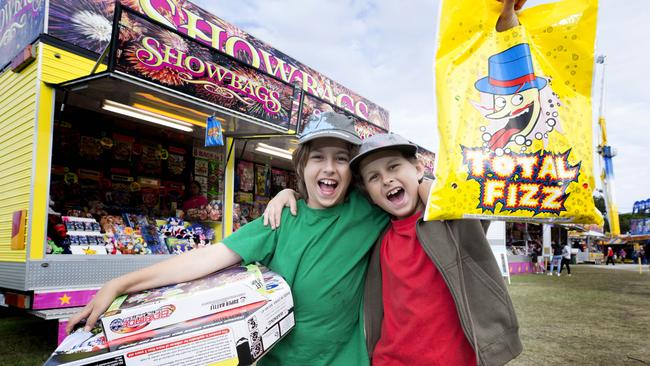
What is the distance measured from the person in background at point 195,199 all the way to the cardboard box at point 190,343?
4.91 metres

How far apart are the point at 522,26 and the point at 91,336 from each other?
1.70 metres

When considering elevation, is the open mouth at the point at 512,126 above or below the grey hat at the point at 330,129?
below

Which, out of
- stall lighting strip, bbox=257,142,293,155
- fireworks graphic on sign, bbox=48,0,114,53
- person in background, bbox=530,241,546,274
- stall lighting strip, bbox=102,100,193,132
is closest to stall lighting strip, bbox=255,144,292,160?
stall lighting strip, bbox=257,142,293,155

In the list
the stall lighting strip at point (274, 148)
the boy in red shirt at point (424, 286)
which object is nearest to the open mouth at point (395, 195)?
the boy in red shirt at point (424, 286)

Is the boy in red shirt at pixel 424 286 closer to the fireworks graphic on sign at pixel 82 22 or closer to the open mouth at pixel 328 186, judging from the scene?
the open mouth at pixel 328 186

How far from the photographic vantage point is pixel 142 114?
516 cm

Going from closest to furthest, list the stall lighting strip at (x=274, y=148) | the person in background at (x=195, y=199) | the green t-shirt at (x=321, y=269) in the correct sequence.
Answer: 1. the green t-shirt at (x=321, y=269)
2. the person in background at (x=195, y=199)
3. the stall lighting strip at (x=274, y=148)

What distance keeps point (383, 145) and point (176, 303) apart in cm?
95

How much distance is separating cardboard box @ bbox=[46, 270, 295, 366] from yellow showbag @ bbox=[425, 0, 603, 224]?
679mm

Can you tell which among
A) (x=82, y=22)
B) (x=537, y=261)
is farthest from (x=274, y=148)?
(x=537, y=261)

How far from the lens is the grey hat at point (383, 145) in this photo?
1.69 meters

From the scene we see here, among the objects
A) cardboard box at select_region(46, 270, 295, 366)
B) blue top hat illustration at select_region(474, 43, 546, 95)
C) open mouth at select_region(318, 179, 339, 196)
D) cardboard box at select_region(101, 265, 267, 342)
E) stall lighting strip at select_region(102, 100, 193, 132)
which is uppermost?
stall lighting strip at select_region(102, 100, 193, 132)

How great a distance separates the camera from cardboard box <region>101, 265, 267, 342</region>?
1311mm

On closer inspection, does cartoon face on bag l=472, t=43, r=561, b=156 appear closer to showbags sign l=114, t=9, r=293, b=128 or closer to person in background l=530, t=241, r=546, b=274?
showbags sign l=114, t=9, r=293, b=128
